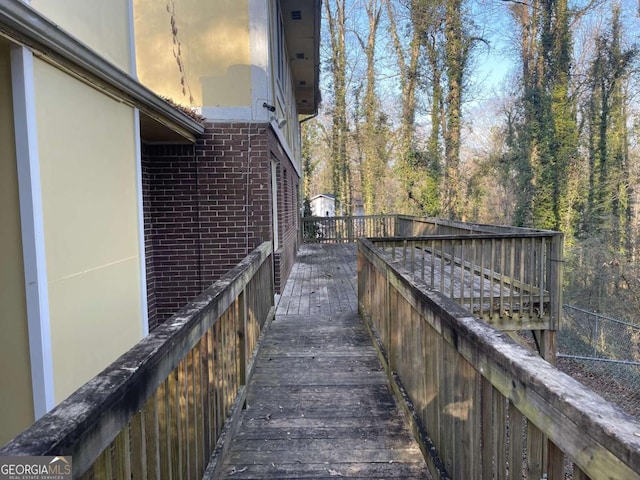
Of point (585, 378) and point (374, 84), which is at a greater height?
point (374, 84)

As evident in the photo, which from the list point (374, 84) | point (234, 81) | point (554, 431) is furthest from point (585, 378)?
point (374, 84)

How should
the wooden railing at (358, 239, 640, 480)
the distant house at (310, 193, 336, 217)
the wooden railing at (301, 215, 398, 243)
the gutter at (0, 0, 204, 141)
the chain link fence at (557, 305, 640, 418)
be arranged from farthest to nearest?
1. the distant house at (310, 193, 336, 217)
2. the wooden railing at (301, 215, 398, 243)
3. the chain link fence at (557, 305, 640, 418)
4. the gutter at (0, 0, 204, 141)
5. the wooden railing at (358, 239, 640, 480)

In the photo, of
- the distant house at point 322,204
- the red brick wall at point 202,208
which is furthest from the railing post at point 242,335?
the distant house at point 322,204

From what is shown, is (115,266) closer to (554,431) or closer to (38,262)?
(38,262)

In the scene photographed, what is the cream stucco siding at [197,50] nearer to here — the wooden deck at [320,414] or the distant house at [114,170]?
the distant house at [114,170]

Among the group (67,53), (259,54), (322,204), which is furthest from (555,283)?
(322,204)

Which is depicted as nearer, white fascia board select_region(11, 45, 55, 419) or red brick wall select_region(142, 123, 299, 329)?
white fascia board select_region(11, 45, 55, 419)

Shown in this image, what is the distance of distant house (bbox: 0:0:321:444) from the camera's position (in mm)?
2221

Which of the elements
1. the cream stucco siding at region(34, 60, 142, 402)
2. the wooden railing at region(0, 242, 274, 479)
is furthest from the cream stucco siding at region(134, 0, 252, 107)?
the wooden railing at region(0, 242, 274, 479)

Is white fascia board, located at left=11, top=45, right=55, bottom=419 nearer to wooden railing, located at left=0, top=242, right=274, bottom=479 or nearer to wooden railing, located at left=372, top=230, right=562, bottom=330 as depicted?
wooden railing, located at left=0, top=242, right=274, bottom=479

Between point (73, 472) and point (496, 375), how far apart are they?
1176 millimetres

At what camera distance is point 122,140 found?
11.3 feet

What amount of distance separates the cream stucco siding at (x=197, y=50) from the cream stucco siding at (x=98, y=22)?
6.23 ft

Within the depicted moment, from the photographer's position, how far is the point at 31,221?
7.27 feet
